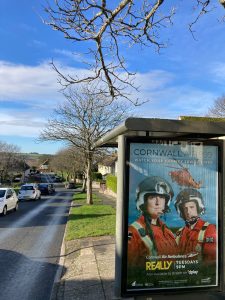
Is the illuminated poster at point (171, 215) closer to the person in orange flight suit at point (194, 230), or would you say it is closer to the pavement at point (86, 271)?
the person in orange flight suit at point (194, 230)

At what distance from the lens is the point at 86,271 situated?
9.49 m

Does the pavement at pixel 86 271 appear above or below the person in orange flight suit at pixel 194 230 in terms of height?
below

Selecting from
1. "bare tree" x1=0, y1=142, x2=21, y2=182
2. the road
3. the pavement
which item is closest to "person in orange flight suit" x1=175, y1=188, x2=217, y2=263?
the pavement

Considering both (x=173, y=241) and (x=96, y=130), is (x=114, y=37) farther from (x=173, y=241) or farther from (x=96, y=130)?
(x=96, y=130)

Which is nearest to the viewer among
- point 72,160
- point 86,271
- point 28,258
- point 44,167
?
point 86,271

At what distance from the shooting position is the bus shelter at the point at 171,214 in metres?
5.33

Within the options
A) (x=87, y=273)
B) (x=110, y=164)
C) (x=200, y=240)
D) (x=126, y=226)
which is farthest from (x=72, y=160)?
(x=126, y=226)

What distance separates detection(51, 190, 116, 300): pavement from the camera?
7766mm

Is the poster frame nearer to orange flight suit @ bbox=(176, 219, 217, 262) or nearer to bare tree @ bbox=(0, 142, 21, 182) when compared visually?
orange flight suit @ bbox=(176, 219, 217, 262)

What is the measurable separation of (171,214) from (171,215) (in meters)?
0.01

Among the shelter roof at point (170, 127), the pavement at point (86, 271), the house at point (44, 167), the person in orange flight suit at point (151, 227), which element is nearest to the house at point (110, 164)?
Result: the pavement at point (86, 271)

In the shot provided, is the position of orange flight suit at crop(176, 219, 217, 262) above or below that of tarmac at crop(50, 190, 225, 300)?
above

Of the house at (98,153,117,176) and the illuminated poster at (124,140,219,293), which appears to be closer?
the illuminated poster at (124,140,219,293)

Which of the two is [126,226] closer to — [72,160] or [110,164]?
[72,160]
